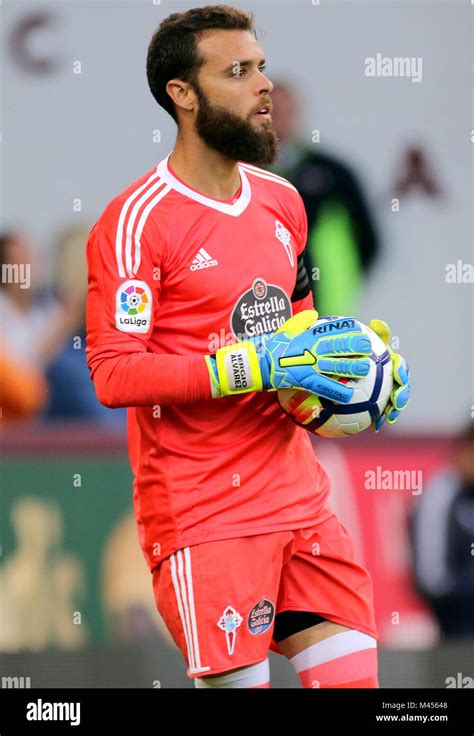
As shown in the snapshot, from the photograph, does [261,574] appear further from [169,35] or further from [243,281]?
[169,35]

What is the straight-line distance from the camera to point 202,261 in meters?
3.25

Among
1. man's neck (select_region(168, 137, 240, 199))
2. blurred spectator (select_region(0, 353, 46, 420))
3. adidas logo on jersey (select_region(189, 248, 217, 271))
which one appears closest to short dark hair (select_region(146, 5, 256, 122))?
man's neck (select_region(168, 137, 240, 199))

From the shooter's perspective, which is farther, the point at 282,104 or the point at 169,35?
the point at 282,104

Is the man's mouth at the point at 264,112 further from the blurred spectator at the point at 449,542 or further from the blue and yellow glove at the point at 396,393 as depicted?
the blurred spectator at the point at 449,542

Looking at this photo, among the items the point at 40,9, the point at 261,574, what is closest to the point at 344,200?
the point at 40,9

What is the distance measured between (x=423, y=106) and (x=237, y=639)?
327 centimetres

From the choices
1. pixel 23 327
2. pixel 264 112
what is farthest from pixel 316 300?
pixel 264 112

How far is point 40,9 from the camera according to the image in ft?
19.1

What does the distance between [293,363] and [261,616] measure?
0.59 meters

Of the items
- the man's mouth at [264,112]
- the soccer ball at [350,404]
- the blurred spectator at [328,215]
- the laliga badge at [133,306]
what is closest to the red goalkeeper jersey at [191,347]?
the laliga badge at [133,306]

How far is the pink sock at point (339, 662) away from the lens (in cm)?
330

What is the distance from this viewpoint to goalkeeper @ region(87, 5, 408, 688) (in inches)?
124

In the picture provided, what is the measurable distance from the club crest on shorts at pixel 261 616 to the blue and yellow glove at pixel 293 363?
50cm

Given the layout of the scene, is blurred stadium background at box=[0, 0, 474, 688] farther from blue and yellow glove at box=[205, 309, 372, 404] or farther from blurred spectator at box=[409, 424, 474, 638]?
blue and yellow glove at box=[205, 309, 372, 404]
